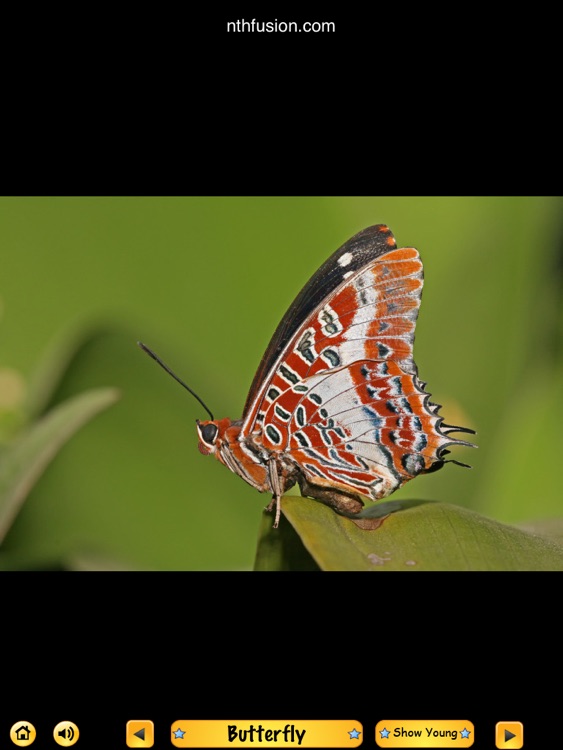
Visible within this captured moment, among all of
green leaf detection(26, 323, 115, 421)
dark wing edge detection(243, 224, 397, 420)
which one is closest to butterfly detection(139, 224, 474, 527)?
dark wing edge detection(243, 224, 397, 420)

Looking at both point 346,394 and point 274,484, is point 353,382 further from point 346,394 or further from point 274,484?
point 274,484

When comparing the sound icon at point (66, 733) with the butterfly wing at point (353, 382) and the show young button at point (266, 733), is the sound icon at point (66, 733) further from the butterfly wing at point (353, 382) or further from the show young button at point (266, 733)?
the butterfly wing at point (353, 382)

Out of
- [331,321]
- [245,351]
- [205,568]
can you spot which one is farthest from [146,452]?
[331,321]

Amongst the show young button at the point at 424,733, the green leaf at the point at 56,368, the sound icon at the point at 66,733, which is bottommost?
the show young button at the point at 424,733

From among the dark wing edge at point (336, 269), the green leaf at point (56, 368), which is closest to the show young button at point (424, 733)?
the dark wing edge at point (336, 269)

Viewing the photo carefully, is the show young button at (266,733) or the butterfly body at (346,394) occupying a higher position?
the butterfly body at (346,394)

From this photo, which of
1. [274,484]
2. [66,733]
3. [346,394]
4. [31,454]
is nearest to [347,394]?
[346,394]

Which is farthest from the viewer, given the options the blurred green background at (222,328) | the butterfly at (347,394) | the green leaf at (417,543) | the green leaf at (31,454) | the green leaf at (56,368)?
the blurred green background at (222,328)

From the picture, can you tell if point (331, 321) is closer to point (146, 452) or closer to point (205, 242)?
point (146, 452)
